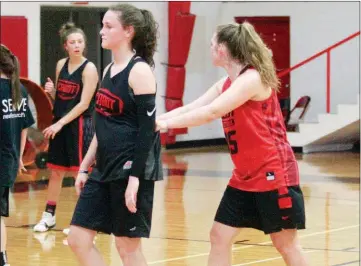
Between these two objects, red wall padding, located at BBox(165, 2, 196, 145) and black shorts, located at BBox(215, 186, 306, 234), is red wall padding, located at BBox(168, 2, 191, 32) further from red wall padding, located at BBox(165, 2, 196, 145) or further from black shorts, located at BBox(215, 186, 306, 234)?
black shorts, located at BBox(215, 186, 306, 234)

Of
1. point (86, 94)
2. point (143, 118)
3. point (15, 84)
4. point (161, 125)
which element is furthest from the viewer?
point (86, 94)

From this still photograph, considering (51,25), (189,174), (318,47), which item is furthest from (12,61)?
(318,47)

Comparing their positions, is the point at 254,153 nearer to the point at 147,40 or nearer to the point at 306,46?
the point at 147,40

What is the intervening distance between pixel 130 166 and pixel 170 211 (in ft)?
17.0

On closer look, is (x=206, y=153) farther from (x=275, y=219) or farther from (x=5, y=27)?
(x=275, y=219)

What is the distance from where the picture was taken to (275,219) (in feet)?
17.3

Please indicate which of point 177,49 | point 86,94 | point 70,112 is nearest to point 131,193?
point 86,94

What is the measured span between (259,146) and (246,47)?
21.8 inches

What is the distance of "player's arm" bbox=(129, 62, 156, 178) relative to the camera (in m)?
5.06

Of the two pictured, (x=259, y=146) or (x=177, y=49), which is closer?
(x=259, y=146)

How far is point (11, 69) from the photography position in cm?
647

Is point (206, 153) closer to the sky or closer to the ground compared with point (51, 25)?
closer to the ground

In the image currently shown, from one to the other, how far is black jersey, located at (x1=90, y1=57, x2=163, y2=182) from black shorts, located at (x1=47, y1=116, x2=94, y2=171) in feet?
11.8

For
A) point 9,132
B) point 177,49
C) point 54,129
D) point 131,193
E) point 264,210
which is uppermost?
point 177,49
